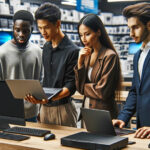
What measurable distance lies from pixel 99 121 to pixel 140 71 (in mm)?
547

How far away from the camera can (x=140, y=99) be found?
2314mm

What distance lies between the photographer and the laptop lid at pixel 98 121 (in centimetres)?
198

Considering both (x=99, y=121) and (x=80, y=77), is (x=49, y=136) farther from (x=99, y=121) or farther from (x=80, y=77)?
(x=80, y=77)

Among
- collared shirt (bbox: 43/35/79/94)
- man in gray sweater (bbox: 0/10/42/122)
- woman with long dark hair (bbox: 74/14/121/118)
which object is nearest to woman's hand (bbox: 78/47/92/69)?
woman with long dark hair (bbox: 74/14/121/118)

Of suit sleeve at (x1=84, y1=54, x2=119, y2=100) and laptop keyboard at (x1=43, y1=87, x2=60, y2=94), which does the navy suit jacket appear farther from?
laptop keyboard at (x1=43, y1=87, x2=60, y2=94)

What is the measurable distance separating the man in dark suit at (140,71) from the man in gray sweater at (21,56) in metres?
0.91

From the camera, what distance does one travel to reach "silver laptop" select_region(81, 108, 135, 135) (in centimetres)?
198

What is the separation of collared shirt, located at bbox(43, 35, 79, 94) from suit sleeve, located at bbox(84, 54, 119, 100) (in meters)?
0.21

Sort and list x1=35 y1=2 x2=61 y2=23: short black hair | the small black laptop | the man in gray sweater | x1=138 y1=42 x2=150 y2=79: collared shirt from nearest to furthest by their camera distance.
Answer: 1. the small black laptop
2. x1=138 y1=42 x2=150 y2=79: collared shirt
3. x1=35 y1=2 x2=61 y2=23: short black hair
4. the man in gray sweater

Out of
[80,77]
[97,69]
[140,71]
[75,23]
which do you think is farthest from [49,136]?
[75,23]

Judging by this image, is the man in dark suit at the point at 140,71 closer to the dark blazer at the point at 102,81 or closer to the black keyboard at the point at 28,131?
the dark blazer at the point at 102,81

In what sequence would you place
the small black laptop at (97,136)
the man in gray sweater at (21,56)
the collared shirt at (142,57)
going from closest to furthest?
the small black laptop at (97,136), the collared shirt at (142,57), the man in gray sweater at (21,56)

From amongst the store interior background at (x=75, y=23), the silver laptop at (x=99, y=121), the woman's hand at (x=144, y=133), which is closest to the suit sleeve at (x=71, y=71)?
the silver laptop at (x=99, y=121)

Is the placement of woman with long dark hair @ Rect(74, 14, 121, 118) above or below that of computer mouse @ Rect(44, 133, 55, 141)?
above
